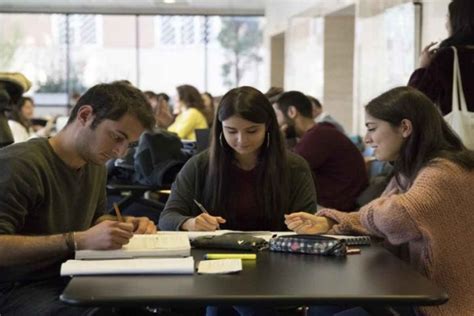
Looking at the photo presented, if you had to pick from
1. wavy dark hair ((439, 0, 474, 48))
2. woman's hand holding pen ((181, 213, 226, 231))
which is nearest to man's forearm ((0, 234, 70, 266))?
woman's hand holding pen ((181, 213, 226, 231))

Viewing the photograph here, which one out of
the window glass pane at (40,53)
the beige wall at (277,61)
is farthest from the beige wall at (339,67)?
the window glass pane at (40,53)

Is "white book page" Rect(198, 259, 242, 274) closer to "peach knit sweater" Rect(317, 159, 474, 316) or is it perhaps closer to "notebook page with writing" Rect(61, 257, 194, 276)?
"notebook page with writing" Rect(61, 257, 194, 276)

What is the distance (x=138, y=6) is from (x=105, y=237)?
1189 cm

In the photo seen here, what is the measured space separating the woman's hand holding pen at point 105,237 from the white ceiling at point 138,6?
36.6 feet

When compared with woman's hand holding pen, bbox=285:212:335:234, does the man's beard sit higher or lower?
higher

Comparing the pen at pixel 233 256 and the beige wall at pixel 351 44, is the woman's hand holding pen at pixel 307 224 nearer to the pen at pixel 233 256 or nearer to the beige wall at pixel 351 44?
the pen at pixel 233 256

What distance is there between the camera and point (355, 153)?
4613mm

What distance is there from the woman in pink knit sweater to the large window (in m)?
11.9

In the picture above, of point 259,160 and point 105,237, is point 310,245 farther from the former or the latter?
point 259,160

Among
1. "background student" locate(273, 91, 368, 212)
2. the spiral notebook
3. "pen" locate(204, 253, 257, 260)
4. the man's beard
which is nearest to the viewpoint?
"pen" locate(204, 253, 257, 260)

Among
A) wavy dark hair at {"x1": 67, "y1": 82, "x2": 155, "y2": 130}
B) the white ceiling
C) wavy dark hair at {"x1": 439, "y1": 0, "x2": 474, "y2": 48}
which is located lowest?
wavy dark hair at {"x1": 67, "y1": 82, "x2": 155, "y2": 130}

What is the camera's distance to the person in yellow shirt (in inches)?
288

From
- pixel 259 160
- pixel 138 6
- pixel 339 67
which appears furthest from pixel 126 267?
pixel 138 6

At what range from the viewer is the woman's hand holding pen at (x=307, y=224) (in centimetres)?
265
